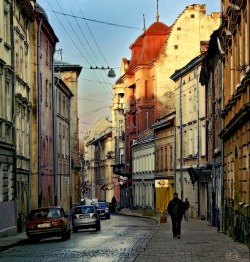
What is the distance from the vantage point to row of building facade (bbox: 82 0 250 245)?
1001 inches

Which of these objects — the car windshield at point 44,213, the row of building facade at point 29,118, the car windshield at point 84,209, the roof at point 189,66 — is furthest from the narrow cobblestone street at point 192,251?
the roof at point 189,66

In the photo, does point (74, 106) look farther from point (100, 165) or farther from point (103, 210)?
point (100, 165)

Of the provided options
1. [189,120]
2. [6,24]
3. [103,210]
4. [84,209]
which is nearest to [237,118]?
[6,24]

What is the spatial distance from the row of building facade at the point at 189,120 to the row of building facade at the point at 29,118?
8.47m

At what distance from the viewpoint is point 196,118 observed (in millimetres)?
55500

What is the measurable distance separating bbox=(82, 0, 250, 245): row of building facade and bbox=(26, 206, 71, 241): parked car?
249 inches

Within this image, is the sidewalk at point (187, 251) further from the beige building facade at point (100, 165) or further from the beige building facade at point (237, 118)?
the beige building facade at point (100, 165)

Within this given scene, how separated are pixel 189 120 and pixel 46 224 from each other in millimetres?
27560

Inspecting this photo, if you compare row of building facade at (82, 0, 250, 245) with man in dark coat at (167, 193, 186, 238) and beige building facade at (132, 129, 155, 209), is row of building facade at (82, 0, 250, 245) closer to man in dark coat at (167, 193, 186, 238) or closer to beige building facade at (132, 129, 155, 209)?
beige building facade at (132, 129, 155, 209)

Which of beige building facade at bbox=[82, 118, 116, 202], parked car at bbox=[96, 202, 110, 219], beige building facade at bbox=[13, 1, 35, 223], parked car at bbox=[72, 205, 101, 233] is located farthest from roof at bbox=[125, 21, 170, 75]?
parked car at bbox=[72, 205, 101, 233]

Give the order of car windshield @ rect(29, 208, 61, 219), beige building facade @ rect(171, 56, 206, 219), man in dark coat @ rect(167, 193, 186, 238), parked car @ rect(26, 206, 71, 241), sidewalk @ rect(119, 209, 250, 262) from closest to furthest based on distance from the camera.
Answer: sidewalk @ rect(119, 209, 250, 262), man in dark coat @ rect(167, 193, 186, 238), parked car @ rect(26, 206, 71, 241), car windshield @ rect(29, 208, 61, 219), beige building facade @ rect(171, 56, 206, 219)

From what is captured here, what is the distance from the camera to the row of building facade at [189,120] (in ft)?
83.5

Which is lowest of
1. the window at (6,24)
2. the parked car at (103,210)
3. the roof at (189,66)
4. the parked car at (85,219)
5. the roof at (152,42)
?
the parked car at (103,210)

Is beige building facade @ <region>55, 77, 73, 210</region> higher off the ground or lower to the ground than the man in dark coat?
higher
